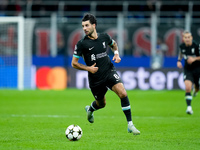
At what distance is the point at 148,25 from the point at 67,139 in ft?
48.0

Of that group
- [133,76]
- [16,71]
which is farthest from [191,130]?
[16,71]

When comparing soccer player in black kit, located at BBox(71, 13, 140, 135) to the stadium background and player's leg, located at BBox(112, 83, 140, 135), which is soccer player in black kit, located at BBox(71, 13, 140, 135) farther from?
the stadium background

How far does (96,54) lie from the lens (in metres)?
8.74

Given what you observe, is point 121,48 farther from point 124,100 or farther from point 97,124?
point 124,100

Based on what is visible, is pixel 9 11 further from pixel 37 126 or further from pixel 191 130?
pixel 191 130

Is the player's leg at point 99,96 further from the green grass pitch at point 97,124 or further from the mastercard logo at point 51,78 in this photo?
the mastercard logo at point 51,78

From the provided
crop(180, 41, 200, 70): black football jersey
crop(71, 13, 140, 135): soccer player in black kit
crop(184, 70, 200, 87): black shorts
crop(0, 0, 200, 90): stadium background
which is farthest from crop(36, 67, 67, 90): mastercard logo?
crop(71, 13, 140, 135): soccer player in black kit

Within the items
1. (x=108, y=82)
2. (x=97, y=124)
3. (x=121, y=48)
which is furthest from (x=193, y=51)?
(x=121, y=48)

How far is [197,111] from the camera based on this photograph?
13.1 meters

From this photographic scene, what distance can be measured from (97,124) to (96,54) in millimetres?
2066

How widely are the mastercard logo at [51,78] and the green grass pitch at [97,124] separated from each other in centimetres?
395

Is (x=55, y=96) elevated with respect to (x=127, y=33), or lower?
lower

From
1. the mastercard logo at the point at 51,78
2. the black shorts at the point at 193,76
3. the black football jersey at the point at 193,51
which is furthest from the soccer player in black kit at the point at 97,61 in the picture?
the mastercard logo at the point at 51,78

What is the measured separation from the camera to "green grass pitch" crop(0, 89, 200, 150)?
23.7 ft
